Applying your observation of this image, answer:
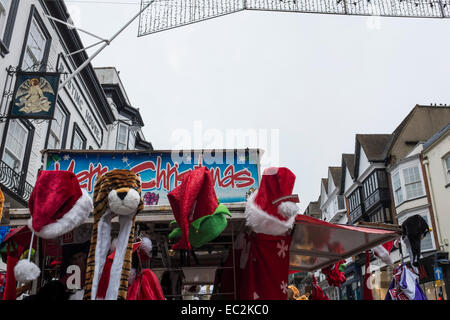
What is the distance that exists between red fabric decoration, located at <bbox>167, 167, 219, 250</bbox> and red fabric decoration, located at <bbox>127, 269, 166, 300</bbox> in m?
0.39

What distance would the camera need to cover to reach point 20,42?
12.1m

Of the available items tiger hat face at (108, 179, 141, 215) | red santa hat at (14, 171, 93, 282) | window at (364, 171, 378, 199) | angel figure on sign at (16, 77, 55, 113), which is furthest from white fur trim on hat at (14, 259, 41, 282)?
window at (364, 171, 378, 199)

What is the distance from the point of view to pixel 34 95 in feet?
36.1

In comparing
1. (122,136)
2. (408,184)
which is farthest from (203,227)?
(408,184)

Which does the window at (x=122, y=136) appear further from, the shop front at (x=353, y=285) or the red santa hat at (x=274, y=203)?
the shop front at (x=353, y=285)

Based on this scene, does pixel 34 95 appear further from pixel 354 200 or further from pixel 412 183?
pixel 354 200

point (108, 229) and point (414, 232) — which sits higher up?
point (414, 232)

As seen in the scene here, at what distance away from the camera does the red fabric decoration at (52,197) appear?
10.3ft

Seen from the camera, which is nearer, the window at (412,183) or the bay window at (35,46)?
the bay window at (35,46)

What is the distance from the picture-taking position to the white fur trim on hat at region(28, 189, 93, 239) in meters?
3.15

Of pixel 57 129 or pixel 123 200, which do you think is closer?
pixel 123 200

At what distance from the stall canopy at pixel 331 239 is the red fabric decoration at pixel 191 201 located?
120 cm

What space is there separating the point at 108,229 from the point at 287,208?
1578mm

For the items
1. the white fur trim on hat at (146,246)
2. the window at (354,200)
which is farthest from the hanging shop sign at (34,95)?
the window at (354,200)
